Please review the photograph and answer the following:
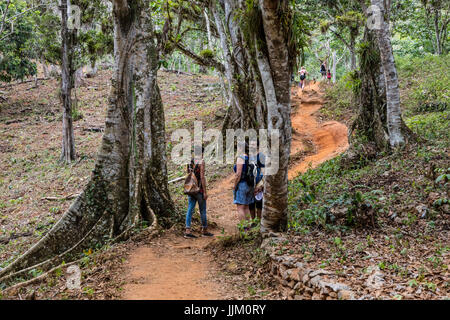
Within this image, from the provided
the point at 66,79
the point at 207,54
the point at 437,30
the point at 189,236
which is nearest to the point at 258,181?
the point at 189,236

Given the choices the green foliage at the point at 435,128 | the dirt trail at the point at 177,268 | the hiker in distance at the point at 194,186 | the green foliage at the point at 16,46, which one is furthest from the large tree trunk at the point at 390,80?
the green foliage at the point at 16,46

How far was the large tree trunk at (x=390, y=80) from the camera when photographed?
924cm

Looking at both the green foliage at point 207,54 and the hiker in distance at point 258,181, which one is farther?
the green foliage at point 207,54

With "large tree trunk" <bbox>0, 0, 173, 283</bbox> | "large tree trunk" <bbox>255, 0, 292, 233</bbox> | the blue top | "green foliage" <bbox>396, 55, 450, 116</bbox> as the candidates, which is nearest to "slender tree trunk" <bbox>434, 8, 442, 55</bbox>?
"green foliage" <bbox>396, 55, 450, 116</bbox>

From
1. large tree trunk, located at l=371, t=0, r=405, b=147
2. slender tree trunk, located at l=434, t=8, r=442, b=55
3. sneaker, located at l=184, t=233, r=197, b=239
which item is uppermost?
slender tree trunk, located at l=434, t=8, r=442, b=55

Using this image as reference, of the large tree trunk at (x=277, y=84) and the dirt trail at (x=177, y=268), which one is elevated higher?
the large tree trunk at (x=277, y=84)

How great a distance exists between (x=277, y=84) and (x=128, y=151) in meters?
3.77

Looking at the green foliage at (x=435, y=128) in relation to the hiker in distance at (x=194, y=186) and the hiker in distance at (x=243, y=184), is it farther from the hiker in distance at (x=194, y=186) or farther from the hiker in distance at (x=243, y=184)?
the hiker in distance at (x=194, y=186)

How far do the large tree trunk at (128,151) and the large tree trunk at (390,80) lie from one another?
18.4ft

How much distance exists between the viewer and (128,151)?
788 cm

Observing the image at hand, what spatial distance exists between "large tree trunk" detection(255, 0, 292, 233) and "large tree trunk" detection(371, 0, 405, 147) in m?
4.79

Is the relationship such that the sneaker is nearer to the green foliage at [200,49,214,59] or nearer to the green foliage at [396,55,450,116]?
the green foliage at [200,49,214,59]

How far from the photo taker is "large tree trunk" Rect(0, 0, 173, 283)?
24.5ft

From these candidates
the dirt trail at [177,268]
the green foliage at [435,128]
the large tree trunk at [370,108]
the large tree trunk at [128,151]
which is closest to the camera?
the dirt trail at [177,268]
